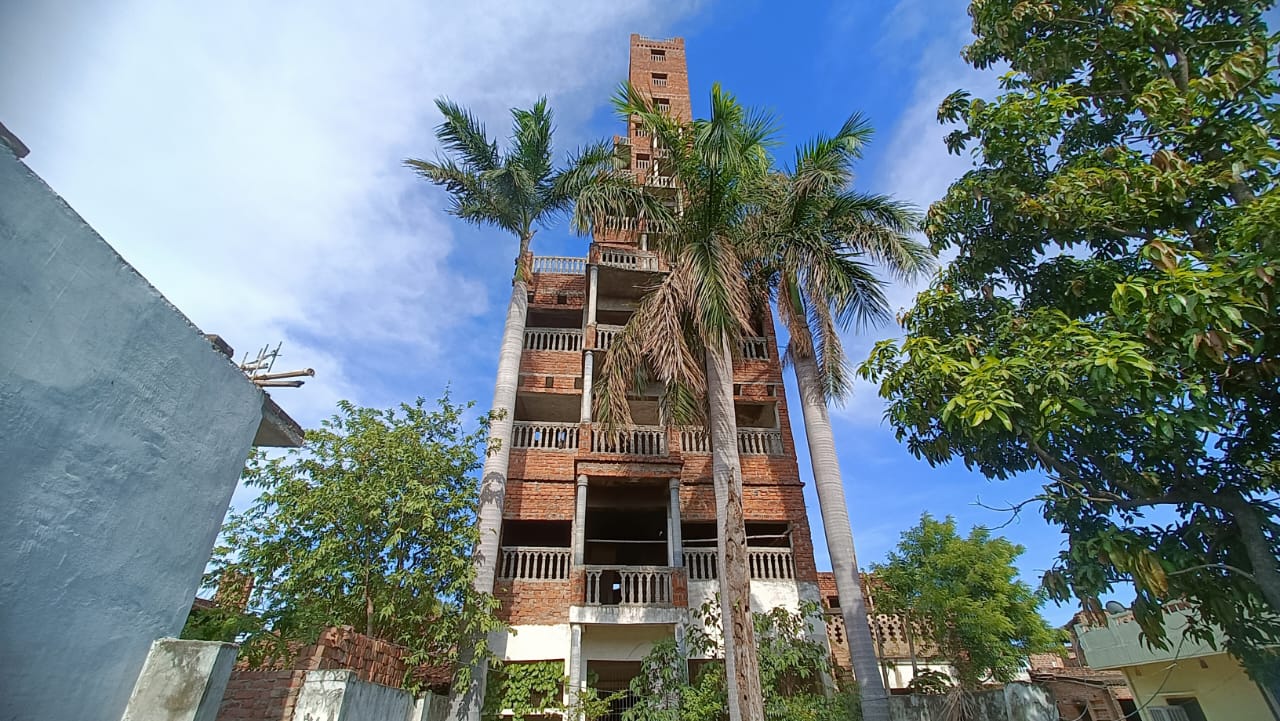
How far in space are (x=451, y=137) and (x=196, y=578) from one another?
1025cm

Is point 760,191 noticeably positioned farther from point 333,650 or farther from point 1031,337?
point 333,650

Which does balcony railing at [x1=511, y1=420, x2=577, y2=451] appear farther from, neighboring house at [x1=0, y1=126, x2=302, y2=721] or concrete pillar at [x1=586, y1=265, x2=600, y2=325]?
neighboring house at [x1=0, y1=126, x2=302, y2=721]

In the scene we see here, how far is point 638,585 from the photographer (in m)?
11.3

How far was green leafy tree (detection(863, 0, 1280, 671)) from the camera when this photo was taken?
459cm

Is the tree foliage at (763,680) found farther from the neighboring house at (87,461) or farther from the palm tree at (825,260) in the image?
the neighboring house at (87,461)

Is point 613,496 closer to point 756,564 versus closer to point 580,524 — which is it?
point 580,524

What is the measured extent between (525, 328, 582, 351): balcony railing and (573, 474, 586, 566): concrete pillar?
3.98 metres

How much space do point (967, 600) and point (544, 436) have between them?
9.34 metres

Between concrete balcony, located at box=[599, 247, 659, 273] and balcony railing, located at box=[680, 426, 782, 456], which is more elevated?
concrete balcony, located at box=[599, 247, 659, 273]

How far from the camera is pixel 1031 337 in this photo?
222 inches

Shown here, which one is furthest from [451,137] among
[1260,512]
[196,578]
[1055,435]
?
[1260,512]

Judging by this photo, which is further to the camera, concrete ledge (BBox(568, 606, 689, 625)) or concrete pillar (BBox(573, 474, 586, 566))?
concrete pillar (BBox(573, 474, 586, 566))

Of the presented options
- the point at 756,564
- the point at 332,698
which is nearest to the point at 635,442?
the point at 756,564

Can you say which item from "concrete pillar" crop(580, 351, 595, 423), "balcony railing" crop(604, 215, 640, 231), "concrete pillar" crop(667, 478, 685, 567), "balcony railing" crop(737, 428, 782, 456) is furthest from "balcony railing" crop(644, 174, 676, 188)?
"concrete pillar" crop(667, 478, 685, 567)
